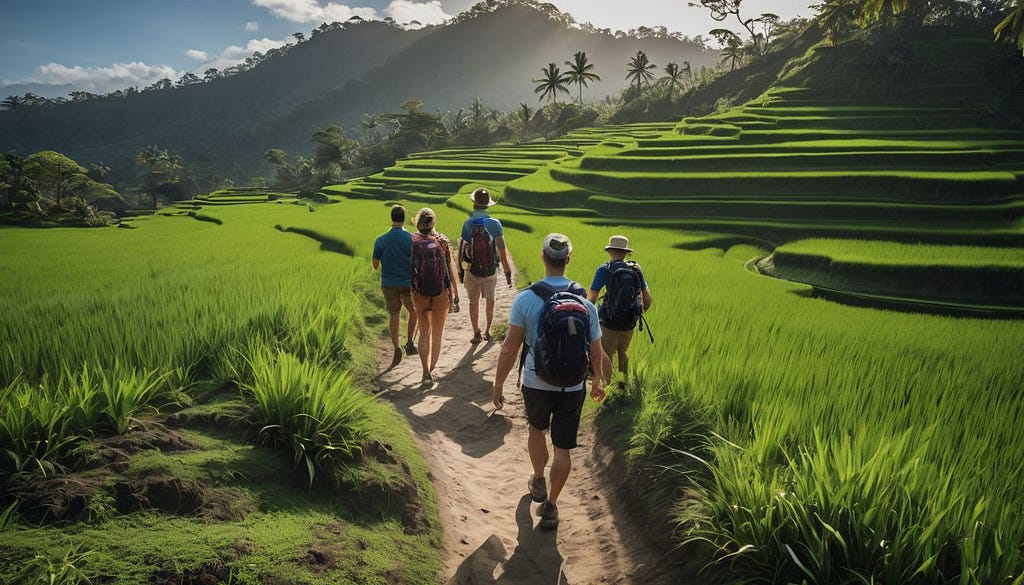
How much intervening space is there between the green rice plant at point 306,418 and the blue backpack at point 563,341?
1.52 meters

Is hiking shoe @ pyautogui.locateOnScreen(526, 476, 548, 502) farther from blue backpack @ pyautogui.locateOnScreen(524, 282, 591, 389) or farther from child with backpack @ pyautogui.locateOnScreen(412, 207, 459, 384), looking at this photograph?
child with backpack @ pyautogui.locateOnScreen(412, 207, 459, 384)

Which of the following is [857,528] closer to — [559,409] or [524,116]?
[559,409]

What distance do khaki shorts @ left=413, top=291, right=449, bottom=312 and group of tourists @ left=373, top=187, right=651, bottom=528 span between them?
0.01m

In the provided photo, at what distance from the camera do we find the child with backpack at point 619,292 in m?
4.79

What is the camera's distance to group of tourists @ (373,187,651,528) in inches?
126

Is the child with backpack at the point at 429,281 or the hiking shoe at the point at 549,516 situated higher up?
the child with backpack at the point at 429,281

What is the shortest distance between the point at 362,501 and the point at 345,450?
36 cm

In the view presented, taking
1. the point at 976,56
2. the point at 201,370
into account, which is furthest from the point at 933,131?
the point at 201,370

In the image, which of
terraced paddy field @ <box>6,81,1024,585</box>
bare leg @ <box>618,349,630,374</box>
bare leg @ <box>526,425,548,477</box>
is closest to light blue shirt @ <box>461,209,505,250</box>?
terraced paddy field @ <box>6,81,1024,585</box>

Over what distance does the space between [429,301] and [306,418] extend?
247cm

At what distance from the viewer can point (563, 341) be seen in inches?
123

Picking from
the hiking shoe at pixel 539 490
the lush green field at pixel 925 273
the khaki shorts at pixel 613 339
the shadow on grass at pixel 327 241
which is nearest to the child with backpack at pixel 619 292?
the khaki shorts at pixel 613 339

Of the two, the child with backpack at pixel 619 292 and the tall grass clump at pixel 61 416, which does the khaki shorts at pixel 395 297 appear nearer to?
the child with backpack at pixel 619 292

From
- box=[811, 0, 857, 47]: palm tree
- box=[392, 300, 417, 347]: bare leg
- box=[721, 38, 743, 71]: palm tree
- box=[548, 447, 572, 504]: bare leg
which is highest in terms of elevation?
box=[721, 38, 743, 71]: palm tree
